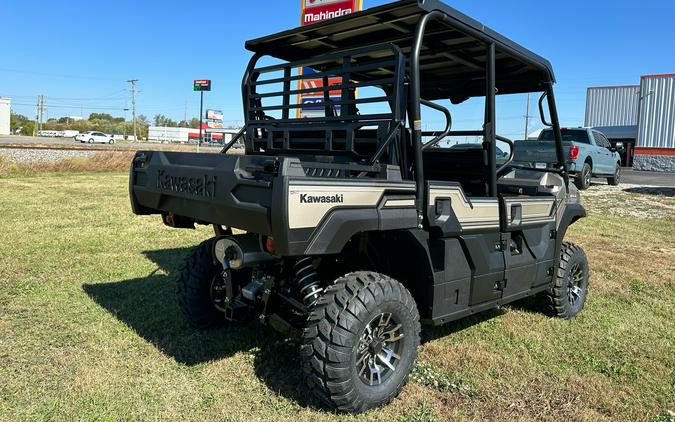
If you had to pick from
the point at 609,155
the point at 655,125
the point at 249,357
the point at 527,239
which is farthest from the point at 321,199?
the point at 655,125

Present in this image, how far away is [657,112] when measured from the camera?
29156 mm

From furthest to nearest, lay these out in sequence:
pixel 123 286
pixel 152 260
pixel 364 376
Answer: pixel 152 260
pixel 123 286
pixel 364 376

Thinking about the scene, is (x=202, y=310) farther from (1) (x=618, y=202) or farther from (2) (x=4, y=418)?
(1) (x=618, y=202)

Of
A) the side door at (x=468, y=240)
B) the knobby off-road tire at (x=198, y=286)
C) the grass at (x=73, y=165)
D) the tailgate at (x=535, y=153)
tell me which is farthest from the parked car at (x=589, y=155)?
the grass at (x=73, y=165)

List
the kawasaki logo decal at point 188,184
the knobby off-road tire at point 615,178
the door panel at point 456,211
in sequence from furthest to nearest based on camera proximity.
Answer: the knobby off-road tire at point 615,178
the door panel at point 456,211
the kawasaki logo decal at point 188,184

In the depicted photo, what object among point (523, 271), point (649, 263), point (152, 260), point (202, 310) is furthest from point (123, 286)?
point (649, 263)

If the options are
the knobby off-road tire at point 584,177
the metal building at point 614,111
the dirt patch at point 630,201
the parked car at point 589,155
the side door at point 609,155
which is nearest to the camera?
the dirt patch at point 630,201

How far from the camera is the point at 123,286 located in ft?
17.5

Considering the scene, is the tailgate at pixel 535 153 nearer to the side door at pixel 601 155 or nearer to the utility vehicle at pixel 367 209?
the utility vehicle at pixel 367 209

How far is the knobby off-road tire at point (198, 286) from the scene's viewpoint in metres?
4.04

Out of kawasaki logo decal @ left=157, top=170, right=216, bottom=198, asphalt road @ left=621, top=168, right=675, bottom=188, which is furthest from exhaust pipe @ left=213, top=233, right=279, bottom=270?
asphalt road @ left=621, top=168, right=675, bottom=188

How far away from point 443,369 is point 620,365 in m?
1.30

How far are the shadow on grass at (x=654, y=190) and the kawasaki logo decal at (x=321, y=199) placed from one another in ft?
50.3

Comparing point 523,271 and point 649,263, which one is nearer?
point 523,271
